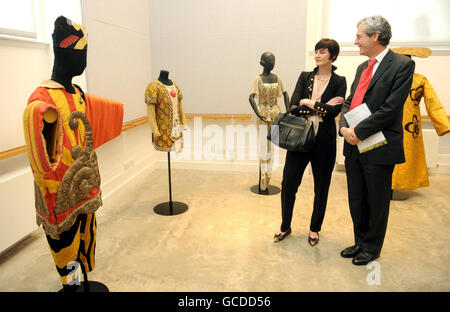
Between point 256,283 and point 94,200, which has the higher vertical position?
point 94,200

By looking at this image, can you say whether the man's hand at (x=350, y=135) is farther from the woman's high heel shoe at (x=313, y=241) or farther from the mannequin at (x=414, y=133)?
the mannequin at (x=414, y=133)

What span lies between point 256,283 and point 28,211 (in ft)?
5.88

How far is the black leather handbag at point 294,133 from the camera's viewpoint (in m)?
2.45

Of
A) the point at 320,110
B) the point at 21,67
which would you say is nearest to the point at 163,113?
the point at 21,67

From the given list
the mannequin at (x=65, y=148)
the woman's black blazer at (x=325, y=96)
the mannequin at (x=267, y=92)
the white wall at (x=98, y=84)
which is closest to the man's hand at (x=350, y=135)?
the woman's black blazer at (x=325, y=96)

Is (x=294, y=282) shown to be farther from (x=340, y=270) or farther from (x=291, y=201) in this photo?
(x=291, y=201)

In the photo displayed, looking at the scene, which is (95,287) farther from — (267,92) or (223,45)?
(223,45)

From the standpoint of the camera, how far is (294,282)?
2355mm

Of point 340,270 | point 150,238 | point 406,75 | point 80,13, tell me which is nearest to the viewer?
point 406,75

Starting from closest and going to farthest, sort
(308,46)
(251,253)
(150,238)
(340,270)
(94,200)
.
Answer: (94,200)
(340,270)
(251,253)
(150,238)
(308,46)

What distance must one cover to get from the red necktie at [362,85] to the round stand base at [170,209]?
1.93 meters

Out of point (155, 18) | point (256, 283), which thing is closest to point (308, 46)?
point (155, 18)

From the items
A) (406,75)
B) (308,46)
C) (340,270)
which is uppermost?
(308,46)

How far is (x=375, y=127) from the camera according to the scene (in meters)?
2.24
